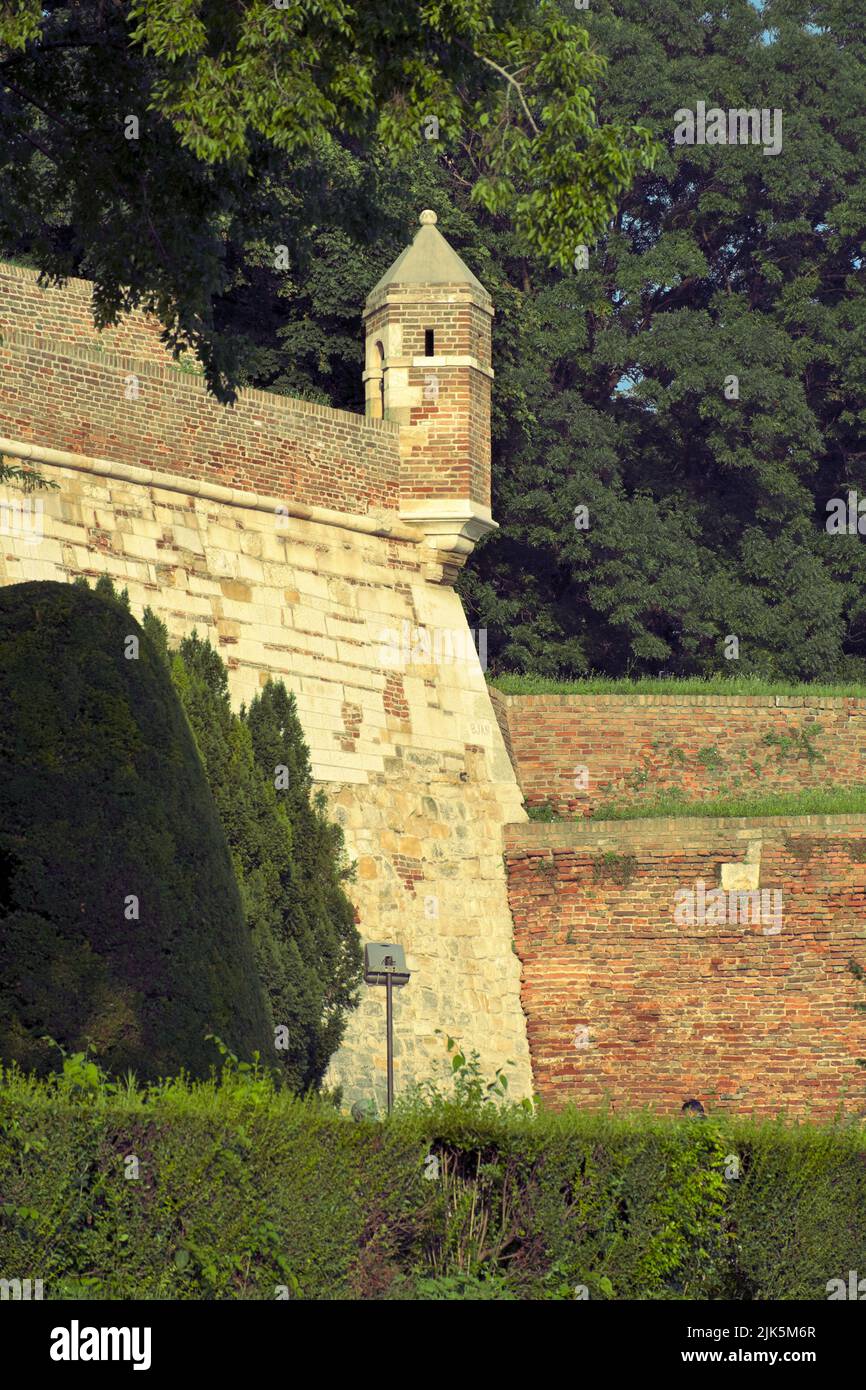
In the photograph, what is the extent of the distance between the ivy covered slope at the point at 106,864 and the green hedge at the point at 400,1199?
0.55m

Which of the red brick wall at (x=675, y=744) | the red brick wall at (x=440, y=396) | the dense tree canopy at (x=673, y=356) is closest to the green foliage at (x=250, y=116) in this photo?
the red brick wall at (x=440, y=396)

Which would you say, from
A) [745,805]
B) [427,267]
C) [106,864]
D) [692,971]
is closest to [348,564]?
[427,267]

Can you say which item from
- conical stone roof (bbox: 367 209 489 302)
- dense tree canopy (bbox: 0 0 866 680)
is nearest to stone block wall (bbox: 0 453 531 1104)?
conical stone roof (bbox: 367 209 489 302)

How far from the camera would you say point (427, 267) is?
1034 inches

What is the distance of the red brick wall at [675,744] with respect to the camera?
27516 mm

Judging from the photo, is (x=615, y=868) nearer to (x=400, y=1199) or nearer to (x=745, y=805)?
(x=745, y=805)

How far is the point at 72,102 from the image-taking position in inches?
660

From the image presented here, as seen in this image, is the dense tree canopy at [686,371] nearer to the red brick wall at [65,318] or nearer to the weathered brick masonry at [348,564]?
the weathered brick masonry at [348,564]

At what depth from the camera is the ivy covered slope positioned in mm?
12836

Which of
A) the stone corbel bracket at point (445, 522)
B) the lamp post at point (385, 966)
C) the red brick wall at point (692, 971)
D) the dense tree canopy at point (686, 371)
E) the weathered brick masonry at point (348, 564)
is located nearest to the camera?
the weathered brick masonry at point (348, 564)

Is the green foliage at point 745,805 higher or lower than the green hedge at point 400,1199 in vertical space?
higher

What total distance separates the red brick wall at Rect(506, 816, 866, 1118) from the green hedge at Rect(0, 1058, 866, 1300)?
32.7 ft

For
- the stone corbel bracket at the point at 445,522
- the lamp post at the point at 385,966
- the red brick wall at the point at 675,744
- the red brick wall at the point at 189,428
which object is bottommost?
the lamp post at the point at 385,966
